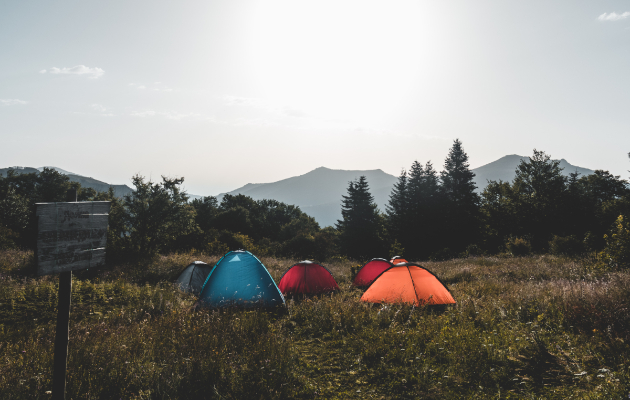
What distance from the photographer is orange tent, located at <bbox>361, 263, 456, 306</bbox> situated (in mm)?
8616

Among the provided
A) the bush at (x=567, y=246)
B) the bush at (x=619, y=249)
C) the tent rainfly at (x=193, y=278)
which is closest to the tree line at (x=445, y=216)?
the bush at (x=567, y=246)

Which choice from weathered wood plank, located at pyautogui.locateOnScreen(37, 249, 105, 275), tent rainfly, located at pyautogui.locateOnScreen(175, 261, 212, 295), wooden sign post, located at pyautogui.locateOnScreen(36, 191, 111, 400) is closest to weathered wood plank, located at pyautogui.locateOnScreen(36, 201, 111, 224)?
wooden sign post, located at pyautogui.locateOnScreen(36, 191, 111, 400)

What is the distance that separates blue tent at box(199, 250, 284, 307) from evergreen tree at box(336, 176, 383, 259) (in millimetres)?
34947

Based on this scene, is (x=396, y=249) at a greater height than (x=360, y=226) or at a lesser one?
lesser

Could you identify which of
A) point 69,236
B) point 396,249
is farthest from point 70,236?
point 396,249

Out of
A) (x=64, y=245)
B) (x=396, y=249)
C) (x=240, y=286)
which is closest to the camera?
(x=64, y=245)

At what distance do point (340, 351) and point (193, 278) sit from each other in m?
8.13

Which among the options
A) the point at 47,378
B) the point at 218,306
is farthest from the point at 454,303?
the point at 47,378

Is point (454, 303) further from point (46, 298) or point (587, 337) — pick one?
point (46, 298)

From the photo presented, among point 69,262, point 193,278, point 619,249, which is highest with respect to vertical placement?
point 69,262

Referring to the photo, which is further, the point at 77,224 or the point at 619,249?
the point at 619,249

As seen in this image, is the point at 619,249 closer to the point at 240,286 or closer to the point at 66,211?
the point at 240,286

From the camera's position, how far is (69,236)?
3.26 m

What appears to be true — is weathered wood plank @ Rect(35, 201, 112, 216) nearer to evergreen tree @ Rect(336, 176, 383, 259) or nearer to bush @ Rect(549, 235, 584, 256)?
bush @ Rect(549, 235, 584, 256)
